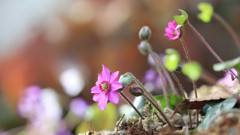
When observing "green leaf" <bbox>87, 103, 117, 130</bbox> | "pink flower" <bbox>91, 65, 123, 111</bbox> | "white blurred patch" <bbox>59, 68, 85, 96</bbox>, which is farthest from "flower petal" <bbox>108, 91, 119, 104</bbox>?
"white blurred patch" <bbox>59, 68, 85, 96</bbox>

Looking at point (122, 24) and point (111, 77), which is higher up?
point (111, 77)

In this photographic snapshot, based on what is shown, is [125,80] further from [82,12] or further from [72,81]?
[82,12]

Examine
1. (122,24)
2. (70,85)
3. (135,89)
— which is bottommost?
(70,85)

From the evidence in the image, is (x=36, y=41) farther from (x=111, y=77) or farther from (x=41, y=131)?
(x=111, y=77)

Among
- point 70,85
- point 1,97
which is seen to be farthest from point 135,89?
A: point 1,97

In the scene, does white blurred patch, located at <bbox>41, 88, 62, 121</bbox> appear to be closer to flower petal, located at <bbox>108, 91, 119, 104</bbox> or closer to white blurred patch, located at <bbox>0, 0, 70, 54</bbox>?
flower petal, located at <bbox>108, 91, 119, 104</bbox>

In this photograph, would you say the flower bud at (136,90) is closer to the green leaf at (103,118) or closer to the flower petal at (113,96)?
the flower petal at (113,96)

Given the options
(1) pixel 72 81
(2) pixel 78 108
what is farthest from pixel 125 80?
(1) pixel 72 81
